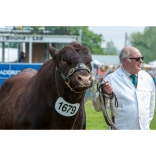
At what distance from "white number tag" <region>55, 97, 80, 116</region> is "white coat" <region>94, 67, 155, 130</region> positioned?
606mm

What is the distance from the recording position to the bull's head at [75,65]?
306cm

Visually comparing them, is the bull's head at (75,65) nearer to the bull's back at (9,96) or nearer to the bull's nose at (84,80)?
the bull's nose at (84,80)

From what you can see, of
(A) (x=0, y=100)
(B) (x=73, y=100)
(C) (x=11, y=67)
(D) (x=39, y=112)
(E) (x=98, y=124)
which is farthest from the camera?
(C) (x=11, y=67)

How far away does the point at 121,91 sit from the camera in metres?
3.71

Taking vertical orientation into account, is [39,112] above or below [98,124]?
above

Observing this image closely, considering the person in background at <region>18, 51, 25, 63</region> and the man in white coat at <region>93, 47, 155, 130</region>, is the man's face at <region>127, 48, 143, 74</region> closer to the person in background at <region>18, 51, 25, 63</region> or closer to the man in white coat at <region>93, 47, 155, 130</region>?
the man in white coat at <region>93, 47, 155, 130</region>

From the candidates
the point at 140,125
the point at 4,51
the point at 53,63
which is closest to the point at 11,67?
the point at 4,51

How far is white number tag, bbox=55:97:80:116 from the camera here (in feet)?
11.6

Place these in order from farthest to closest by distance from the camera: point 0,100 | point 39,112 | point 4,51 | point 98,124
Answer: point 4,51
point 98,124
point 0,100
point 39,112

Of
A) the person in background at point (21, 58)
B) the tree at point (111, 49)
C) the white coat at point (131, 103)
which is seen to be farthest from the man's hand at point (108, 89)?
the tree at point (111, 49)

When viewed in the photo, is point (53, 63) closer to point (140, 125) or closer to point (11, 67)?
point (140, 125)

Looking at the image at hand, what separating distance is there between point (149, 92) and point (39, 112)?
166 centimetres

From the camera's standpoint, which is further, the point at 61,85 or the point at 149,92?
the point at 149,92

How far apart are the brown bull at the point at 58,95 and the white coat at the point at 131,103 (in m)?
0.57
